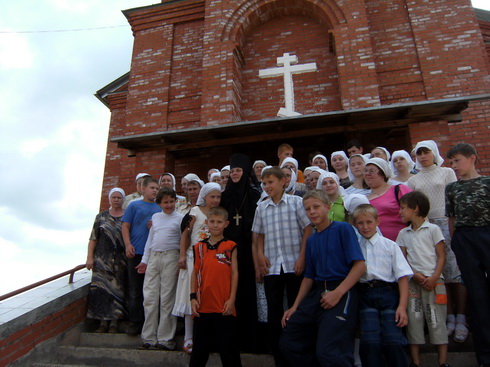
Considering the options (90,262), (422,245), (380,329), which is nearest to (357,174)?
(422,245)

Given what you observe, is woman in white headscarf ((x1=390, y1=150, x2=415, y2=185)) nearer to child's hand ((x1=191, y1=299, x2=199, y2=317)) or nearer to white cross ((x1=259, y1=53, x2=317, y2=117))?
child's hand ((x1=191, y1=299, x2=199, y2=317))

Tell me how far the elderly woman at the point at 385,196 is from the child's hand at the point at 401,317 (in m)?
0.90

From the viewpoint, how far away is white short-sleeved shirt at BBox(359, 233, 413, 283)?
9.30 feet

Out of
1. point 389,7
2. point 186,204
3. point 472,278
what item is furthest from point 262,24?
point 472,278

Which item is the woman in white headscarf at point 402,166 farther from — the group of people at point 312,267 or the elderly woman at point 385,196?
the elderly woman at point 385,196

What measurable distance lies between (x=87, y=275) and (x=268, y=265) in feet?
9.71

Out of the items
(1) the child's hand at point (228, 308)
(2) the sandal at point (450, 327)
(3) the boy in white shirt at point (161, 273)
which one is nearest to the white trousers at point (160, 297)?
(3) the boy in white shirt at point (161, 273)

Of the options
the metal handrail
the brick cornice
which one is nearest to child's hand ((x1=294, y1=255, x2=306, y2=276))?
the metal handrail

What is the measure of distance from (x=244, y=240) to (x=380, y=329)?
149 cm

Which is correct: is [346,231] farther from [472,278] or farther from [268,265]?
[472,278]

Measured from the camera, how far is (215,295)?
306cm

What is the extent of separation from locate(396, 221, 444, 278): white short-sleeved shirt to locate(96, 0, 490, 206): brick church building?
3.01m

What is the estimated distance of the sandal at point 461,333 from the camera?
3131 mm

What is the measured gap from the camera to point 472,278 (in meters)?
2.96
